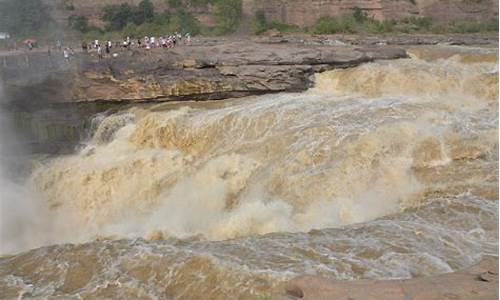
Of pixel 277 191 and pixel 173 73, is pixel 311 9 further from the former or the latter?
pixel 277 191

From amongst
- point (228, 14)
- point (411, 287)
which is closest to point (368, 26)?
point (228, 14)

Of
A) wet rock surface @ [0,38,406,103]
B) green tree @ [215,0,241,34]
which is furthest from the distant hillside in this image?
wet rock surface @ [0,38,406,103]

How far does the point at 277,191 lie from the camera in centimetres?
924

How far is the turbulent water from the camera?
5.81 metres

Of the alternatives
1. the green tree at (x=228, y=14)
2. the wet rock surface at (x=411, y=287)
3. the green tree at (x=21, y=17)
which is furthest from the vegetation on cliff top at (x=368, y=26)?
the wet rock surface at (x=411, y=287)

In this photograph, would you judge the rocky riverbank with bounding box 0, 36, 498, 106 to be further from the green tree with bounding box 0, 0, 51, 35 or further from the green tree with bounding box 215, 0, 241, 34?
the green tree with bounding box 215, 0, 241, 34

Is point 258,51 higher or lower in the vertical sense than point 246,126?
higher

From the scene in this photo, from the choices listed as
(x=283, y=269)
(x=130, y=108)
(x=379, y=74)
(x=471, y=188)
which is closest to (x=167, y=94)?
(x=130, y=108)

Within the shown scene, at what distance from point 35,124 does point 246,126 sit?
19.0ft

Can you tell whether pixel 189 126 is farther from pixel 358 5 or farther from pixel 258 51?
pixel 358 5

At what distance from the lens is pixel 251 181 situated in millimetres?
9719

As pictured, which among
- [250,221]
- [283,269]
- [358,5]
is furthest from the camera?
[358,5]

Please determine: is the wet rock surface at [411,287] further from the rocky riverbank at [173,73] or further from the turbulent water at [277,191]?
the rocky riverbank at [173,73]

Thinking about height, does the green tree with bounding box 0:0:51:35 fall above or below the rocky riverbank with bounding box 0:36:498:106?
above
